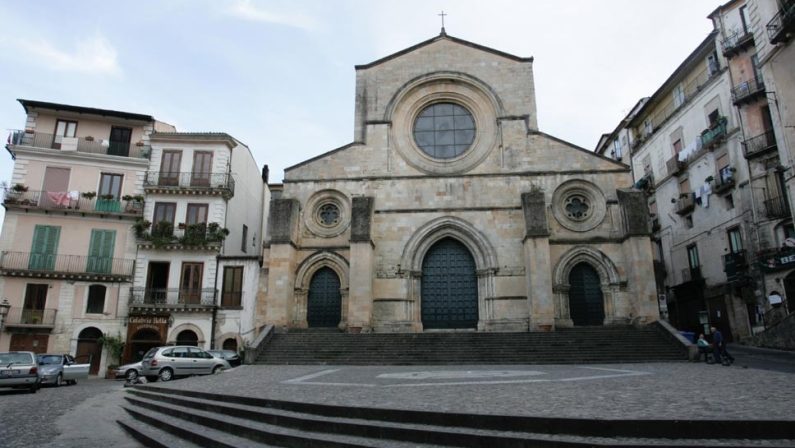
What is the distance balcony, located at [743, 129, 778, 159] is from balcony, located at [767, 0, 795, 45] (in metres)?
6.37

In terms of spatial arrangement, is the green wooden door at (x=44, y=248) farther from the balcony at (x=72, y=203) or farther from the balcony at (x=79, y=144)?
the balcony at (x=79, y=144)

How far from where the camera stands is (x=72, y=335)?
79.4 ft

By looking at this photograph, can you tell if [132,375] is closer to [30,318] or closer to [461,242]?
[30,318]

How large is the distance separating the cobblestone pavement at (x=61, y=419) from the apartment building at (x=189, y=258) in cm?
890

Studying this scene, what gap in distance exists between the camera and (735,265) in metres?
24.5

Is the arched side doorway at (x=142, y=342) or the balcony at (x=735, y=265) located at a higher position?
the balcony at (x=735, y=265)

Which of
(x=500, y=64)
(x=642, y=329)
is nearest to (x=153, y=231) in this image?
(x=500, y=64)

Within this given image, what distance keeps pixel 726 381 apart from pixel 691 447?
637 centimetres

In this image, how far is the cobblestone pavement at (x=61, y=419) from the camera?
8.23m

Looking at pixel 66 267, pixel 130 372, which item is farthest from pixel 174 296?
pixel 130 372

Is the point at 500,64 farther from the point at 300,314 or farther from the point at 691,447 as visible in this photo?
the point at 691,447

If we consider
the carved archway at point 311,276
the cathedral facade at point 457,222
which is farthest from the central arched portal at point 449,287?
the carved archway at point 311,276

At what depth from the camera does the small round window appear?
1003 inches

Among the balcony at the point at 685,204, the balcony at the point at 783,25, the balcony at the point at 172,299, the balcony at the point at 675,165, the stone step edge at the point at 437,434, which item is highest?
the balcony at the point at 783,25
